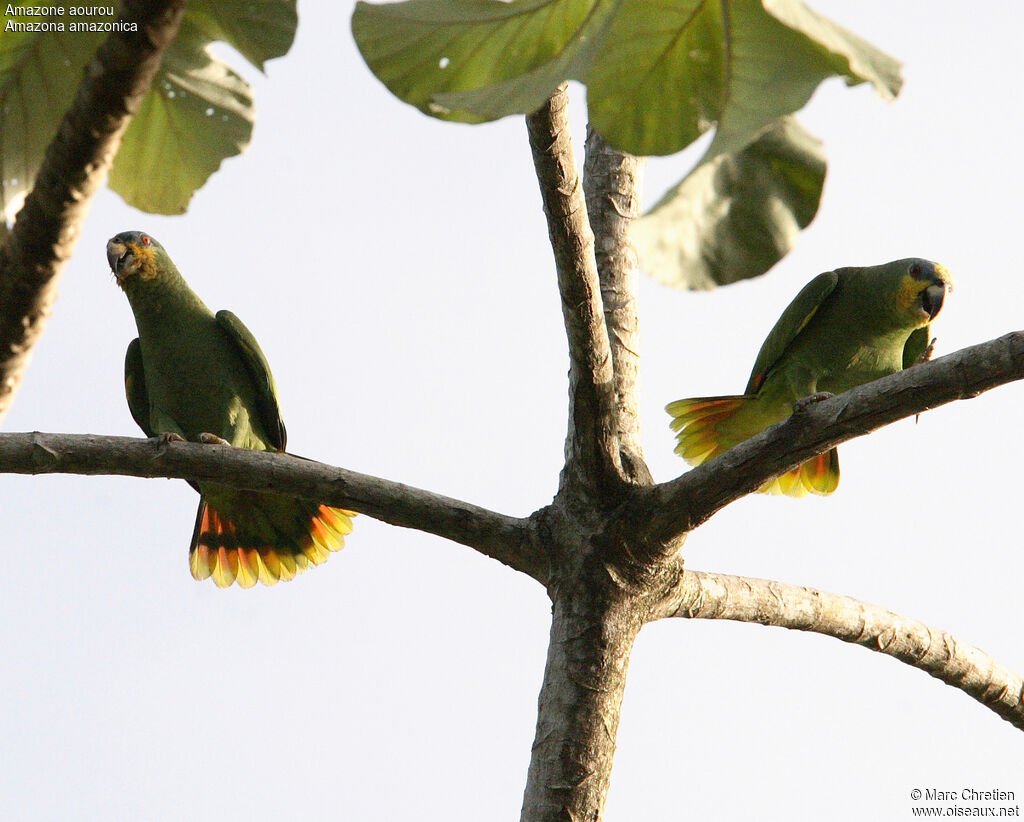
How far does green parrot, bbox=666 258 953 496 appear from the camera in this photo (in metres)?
3.66

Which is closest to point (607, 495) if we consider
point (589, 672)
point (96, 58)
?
point (589, 672)

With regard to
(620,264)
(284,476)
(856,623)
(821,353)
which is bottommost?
(284,476)

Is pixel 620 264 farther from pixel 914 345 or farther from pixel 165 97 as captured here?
pixel 165 97

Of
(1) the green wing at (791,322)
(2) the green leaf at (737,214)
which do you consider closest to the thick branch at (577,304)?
(2) the green leaf at (737,214)

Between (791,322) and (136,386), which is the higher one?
(791,322)

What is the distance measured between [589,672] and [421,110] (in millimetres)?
1661

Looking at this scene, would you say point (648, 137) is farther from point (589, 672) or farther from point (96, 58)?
point (589, 672)

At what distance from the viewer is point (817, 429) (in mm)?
2125

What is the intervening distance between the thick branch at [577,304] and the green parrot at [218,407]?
133 centimetres

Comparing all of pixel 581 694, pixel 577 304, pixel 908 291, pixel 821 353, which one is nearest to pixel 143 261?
pixel 577 304

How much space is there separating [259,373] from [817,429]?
7.64ft

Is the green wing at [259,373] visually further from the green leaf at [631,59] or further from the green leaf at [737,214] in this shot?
the green leaf at [737,214]

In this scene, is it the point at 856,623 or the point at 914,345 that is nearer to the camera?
A: the point at 856,623

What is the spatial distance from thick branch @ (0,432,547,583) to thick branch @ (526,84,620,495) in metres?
0.23
